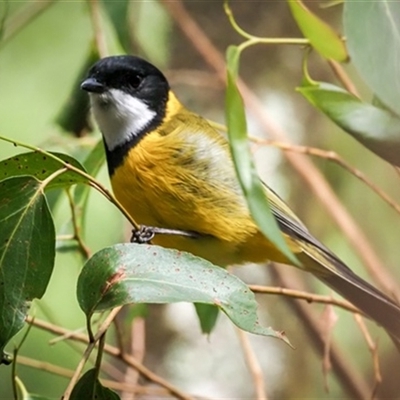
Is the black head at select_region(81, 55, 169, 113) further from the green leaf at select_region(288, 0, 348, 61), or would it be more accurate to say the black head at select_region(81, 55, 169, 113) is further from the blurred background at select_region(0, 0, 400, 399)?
the green leaf at select_region(288, 0, 348, 61)

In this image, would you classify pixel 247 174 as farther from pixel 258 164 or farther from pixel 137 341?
pixel 258 164

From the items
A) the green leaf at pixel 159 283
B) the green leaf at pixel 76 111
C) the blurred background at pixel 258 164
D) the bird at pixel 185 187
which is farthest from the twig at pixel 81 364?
the blurred background at pixel 258 164

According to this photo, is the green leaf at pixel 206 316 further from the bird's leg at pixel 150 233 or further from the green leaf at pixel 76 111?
the green leaf at pixel 76 111

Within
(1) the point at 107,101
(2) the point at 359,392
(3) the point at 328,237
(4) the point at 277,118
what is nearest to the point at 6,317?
(1) the point at 107,101

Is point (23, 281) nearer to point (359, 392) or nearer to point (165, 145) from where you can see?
point (165, 145)

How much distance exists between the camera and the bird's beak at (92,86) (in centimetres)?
136

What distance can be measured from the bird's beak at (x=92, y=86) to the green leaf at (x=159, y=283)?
1.93ft

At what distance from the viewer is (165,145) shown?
1.35 m

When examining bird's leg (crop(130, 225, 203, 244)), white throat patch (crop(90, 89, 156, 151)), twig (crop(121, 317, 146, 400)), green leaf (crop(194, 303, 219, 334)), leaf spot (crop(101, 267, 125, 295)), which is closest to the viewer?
leaf spot (crop(101, 267, 125, 295))

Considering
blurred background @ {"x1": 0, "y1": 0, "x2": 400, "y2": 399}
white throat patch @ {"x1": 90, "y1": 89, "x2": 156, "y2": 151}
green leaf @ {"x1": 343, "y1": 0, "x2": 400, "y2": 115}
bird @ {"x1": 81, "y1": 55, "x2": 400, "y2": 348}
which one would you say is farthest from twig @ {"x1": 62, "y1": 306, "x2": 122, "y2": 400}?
blurred background @ {"x1": 0, "y1": 0, "x2": 400, "y2": 399}

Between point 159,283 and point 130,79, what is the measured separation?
2.29 feet

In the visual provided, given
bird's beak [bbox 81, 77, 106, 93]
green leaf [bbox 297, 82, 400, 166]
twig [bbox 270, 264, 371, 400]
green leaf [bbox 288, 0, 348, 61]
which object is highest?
green leaf [bbox 288, 0, 348, 61]

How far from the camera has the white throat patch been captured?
1397 mm

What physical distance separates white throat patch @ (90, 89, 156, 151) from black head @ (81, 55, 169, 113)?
12 millimetres
